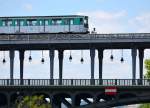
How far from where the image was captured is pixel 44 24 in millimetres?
111375

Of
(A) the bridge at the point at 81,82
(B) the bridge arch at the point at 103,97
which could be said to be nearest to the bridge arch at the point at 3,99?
(A) the bridge at the point at 81,82

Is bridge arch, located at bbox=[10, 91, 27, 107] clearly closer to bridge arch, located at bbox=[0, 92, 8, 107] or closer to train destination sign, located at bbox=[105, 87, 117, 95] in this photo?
bridge arch, located at bbox=[0, 92, 8, 107]

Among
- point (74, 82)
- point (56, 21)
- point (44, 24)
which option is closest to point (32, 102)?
point (74, 82)

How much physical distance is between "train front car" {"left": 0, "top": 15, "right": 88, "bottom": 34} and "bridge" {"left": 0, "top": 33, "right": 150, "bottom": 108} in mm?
5832

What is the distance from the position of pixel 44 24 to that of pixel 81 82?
50.5ft

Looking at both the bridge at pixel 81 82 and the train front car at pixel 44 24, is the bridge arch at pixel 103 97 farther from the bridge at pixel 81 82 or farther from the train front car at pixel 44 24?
the train front car at pixel 44 24

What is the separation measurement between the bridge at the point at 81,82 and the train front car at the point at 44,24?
230 inches

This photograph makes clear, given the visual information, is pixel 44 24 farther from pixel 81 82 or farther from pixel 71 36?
pixel 81 82

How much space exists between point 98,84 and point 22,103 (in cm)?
1074

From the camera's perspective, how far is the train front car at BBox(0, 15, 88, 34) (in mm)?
110750

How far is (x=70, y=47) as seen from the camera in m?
106

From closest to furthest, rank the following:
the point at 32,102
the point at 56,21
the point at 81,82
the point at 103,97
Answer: the point at 32,102 < the point at 81,82 < the point at 103,97 < the point at 56,21

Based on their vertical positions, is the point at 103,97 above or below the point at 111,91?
below

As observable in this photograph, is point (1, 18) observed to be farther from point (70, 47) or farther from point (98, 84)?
point (98, 84)
